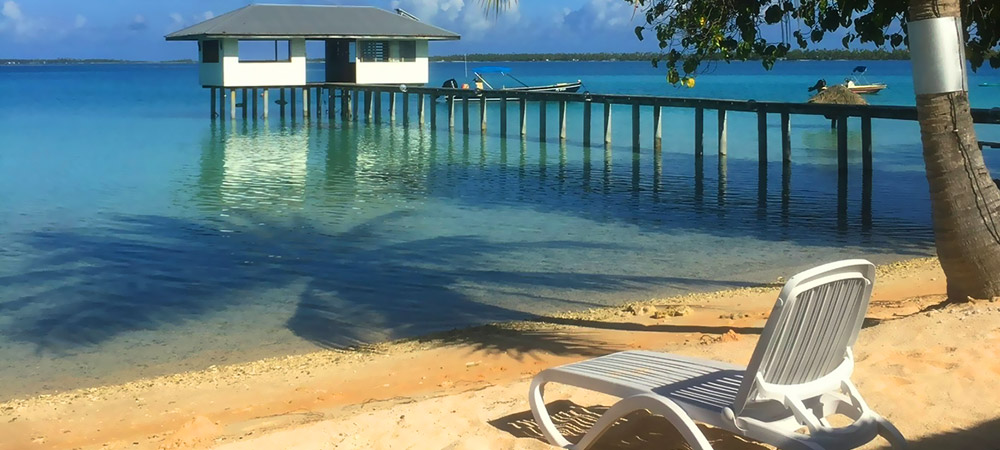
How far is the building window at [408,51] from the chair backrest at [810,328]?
33.5 metres

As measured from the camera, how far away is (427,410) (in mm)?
5035

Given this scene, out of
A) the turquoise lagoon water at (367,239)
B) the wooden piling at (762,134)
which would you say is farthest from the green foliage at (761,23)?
the wooden piling at (762,134)

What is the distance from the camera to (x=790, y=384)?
3.79 metres

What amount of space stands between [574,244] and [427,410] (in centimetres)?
826

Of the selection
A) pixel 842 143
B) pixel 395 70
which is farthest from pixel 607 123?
pixel 395 70

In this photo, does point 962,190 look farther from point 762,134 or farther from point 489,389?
point 762,134

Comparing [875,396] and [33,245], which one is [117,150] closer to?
[33,245]

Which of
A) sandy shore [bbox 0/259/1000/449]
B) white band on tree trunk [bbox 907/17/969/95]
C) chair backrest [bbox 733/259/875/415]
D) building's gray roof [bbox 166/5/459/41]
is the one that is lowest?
sandy shore [bbox 0/259/1000/449]

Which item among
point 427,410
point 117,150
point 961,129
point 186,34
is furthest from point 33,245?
point 186,34

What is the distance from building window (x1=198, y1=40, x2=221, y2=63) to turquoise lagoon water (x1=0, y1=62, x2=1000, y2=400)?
24.0ft

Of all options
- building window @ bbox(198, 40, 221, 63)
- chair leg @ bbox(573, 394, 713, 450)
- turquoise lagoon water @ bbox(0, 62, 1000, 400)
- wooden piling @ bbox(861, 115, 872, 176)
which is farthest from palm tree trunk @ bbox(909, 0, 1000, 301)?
building window @ bbox(198, 40, 221, 63)

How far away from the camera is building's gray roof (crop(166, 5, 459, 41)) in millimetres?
34312

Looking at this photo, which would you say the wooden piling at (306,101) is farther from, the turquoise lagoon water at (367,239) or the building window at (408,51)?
the turquoise lagoon water at (367,239)

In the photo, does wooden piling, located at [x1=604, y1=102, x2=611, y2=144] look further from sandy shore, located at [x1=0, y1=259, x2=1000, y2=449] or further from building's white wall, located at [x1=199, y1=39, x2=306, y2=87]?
sandy shore, located at [x1=0, y1=259, x2=1000, y2=449]
